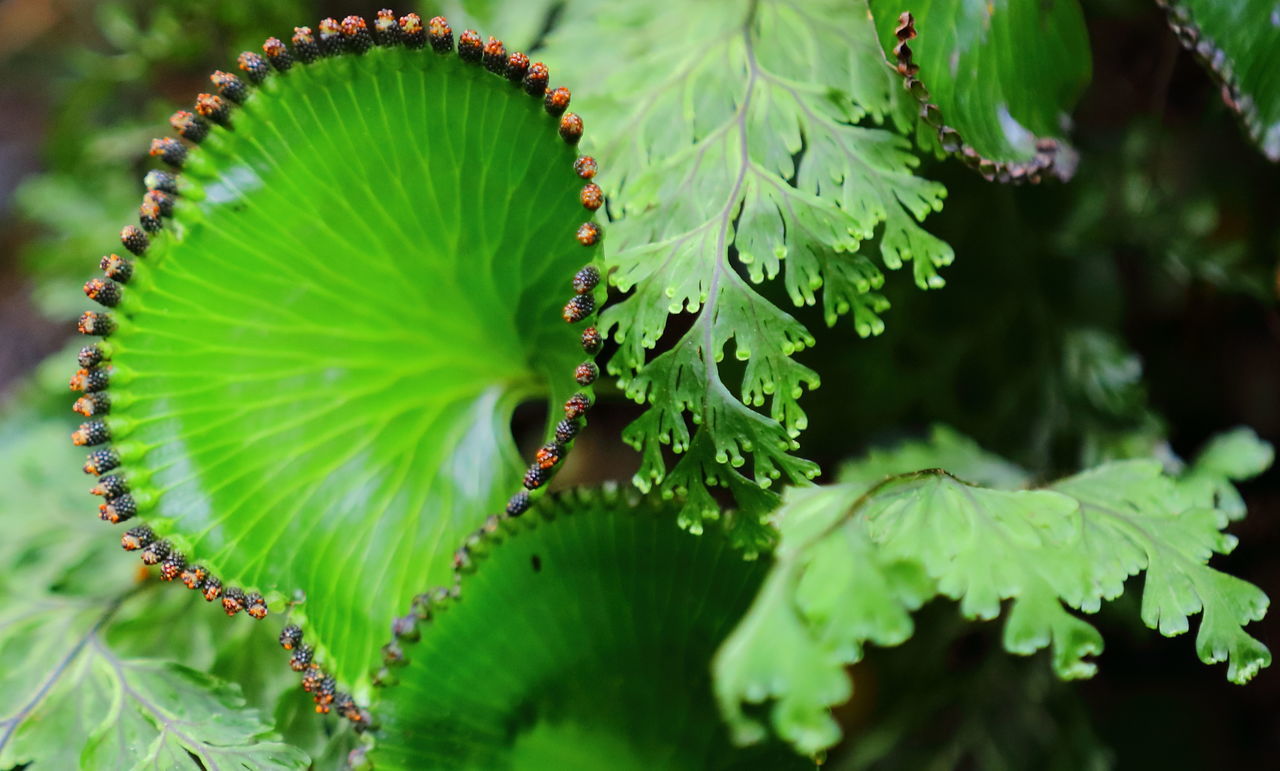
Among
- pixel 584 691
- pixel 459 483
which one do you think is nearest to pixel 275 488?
pixel 459 483

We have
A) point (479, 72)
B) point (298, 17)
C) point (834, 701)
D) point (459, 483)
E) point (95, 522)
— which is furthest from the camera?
point (298, 17)

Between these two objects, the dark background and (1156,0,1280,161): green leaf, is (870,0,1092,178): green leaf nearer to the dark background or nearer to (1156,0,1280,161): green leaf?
(1156,0,1280,161): green leaf

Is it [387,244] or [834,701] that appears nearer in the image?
[834,701]

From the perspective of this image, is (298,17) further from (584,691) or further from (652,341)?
(584,691)

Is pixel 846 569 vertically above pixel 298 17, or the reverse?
pixel 846 569

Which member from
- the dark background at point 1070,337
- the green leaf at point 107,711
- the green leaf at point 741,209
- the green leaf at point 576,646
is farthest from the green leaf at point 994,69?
the green leaf at point 107,711

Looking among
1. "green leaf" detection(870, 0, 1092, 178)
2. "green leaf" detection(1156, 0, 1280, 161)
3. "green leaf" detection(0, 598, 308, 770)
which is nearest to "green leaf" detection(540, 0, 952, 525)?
"green leaf" detection(870, 0, 1092, 178)

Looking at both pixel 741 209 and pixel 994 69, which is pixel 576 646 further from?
pixel 994 69
